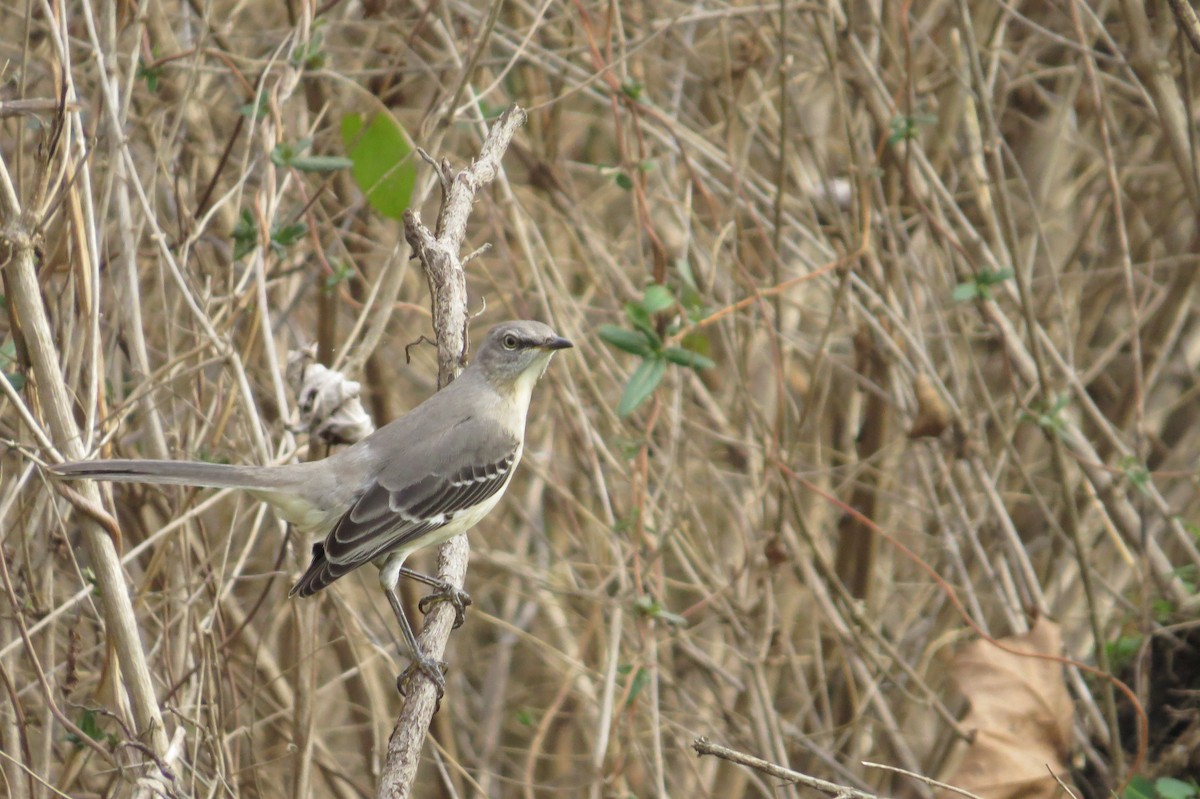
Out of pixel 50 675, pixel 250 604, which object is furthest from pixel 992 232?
pixel 50 675

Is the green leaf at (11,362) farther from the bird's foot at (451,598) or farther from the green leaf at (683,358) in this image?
the green leaf at (683,358)

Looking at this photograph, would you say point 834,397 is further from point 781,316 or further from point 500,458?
point 500,458

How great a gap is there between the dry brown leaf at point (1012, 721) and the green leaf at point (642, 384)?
1.88m

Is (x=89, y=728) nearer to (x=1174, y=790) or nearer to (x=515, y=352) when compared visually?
(x=515, y=352)

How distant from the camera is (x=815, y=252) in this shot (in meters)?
6.58

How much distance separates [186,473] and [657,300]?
1.87 meters

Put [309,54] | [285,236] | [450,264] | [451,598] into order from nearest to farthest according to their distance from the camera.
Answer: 1. [451,598]
2. [450,264]
3. [285,236]
4. [309,54]

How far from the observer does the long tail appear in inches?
130

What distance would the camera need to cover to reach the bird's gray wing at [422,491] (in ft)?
13.3

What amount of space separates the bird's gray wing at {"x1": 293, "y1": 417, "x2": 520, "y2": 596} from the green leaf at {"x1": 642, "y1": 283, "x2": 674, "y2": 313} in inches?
28.7

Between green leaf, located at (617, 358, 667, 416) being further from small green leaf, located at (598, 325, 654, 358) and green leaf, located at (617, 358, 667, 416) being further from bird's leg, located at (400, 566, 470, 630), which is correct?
bird's leg, located at (400, 566, 470, 630)

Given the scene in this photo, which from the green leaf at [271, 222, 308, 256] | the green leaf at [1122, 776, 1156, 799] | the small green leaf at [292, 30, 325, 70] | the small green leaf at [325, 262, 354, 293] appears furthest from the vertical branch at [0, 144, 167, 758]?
the green leaf at [1122, 776, 1156, 799]

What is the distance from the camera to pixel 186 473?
3.70 meters

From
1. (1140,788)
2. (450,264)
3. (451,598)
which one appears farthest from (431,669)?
(1140,788)
